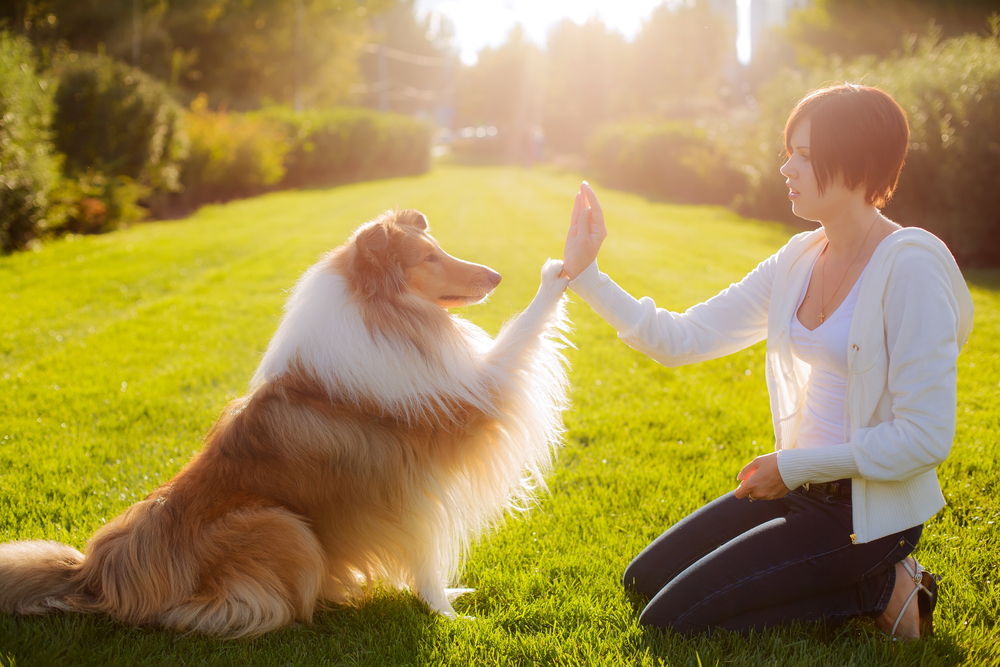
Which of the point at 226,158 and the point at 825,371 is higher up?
the point at 226,158

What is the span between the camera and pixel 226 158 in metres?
17.7

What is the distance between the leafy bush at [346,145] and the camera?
74.7 ft

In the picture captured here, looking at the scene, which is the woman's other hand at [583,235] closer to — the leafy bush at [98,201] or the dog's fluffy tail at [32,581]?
the dog's fluffy tail at [32,581]

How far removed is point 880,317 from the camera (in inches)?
92.0

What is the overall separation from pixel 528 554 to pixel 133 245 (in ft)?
35.3

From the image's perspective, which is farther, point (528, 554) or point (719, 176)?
point (719, 176)

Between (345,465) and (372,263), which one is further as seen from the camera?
(372,263)

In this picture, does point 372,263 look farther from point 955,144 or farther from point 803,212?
point 955,144

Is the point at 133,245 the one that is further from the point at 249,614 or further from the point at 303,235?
the point at 249,614

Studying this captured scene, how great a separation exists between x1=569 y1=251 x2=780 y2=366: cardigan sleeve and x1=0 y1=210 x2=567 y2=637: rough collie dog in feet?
0.77

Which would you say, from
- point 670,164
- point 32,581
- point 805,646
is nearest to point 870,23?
point 670,164

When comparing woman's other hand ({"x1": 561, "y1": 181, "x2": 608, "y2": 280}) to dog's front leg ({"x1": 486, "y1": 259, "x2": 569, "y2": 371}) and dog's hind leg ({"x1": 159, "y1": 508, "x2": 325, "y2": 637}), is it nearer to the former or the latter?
dog's front leg ({"x1": 486, "y1": 259, "x2": 569, "y2": 371})

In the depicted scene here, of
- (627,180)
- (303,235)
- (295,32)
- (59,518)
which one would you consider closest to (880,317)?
(59,518)

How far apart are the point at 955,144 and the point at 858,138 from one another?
1034 centimetres
